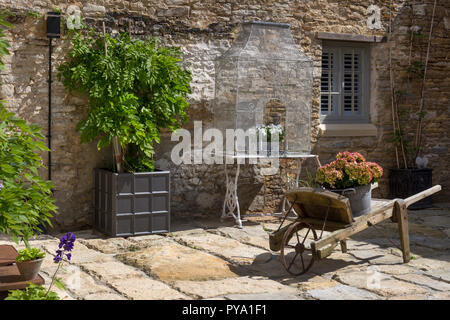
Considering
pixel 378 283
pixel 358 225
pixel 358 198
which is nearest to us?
pixel 378 283

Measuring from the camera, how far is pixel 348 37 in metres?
8.34

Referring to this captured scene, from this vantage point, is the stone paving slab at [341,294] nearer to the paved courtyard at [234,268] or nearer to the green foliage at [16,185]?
the paved courtyard at [234,268]

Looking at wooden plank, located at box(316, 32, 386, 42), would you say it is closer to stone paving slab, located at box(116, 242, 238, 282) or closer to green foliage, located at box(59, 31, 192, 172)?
green foliage, located at box(59, 31, 192, 172)

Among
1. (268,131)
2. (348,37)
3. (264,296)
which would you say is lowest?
(264,296)

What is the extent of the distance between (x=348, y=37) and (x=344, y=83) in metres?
0.66

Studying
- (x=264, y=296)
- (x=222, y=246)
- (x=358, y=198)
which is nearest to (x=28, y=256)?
(x=264, y=296)

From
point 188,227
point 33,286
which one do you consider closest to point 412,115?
point 188,227

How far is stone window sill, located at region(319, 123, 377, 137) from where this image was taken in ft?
27.3

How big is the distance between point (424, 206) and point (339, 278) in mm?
4166

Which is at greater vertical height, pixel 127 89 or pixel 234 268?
pixel 127 89

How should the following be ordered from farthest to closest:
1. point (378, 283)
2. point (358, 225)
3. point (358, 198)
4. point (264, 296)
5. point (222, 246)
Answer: point (222, 246) < point (358, 198) < point (358, 225) < point (378, 283) < point (264, 296)

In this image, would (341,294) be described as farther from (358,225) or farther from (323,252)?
(358,225)

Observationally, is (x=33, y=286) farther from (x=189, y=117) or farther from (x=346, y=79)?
(x=346, y=79)

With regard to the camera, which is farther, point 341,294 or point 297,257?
point 297,257
